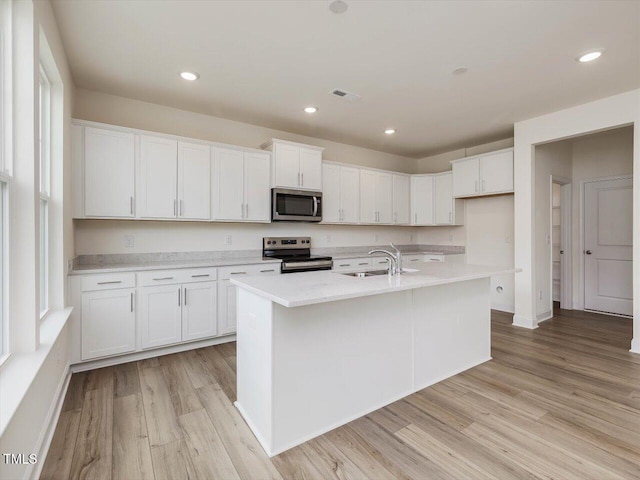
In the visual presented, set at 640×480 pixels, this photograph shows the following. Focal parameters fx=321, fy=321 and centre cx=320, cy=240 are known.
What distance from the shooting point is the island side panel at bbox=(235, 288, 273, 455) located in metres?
1.84

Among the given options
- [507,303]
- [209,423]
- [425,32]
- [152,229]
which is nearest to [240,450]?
[209,423]

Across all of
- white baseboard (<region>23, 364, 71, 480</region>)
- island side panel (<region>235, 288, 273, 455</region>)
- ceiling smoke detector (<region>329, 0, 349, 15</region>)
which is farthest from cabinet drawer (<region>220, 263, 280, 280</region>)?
ceiling smoke detector (<region>329, 0, 349, 15</region>)

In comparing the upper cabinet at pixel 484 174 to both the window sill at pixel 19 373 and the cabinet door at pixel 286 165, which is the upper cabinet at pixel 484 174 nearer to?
the cabinet door at pixel 286 165

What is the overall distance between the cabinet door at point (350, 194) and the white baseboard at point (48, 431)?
369 centimetres

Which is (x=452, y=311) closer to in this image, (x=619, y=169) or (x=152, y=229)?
(x=152, y=229)

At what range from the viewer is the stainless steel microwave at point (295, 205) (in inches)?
163

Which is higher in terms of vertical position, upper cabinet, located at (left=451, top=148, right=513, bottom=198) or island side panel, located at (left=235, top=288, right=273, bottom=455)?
upper cabinet, located at (left=451, top=148, right=513, bottom=198)

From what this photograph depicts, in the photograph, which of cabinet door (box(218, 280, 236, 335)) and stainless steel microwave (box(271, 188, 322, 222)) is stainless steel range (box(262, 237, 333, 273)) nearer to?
stainless steel microwave (box(271, 188, 322, 222))

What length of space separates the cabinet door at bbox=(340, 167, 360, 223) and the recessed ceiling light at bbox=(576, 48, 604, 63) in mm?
2899

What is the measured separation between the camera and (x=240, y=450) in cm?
184

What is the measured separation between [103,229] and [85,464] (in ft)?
7.74

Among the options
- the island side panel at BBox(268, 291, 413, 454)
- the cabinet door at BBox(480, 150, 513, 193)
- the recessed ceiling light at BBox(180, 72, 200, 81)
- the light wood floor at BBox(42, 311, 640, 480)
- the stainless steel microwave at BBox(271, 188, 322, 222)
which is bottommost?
the light wood floor at BBox(42, 311, 640, 480)

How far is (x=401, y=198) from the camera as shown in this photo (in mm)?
5676

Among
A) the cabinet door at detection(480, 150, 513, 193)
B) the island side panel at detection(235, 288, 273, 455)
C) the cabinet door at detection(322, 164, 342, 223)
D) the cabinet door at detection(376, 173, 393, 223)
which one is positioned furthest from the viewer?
the cabinet door at detection(376, 173, 393, 223)
